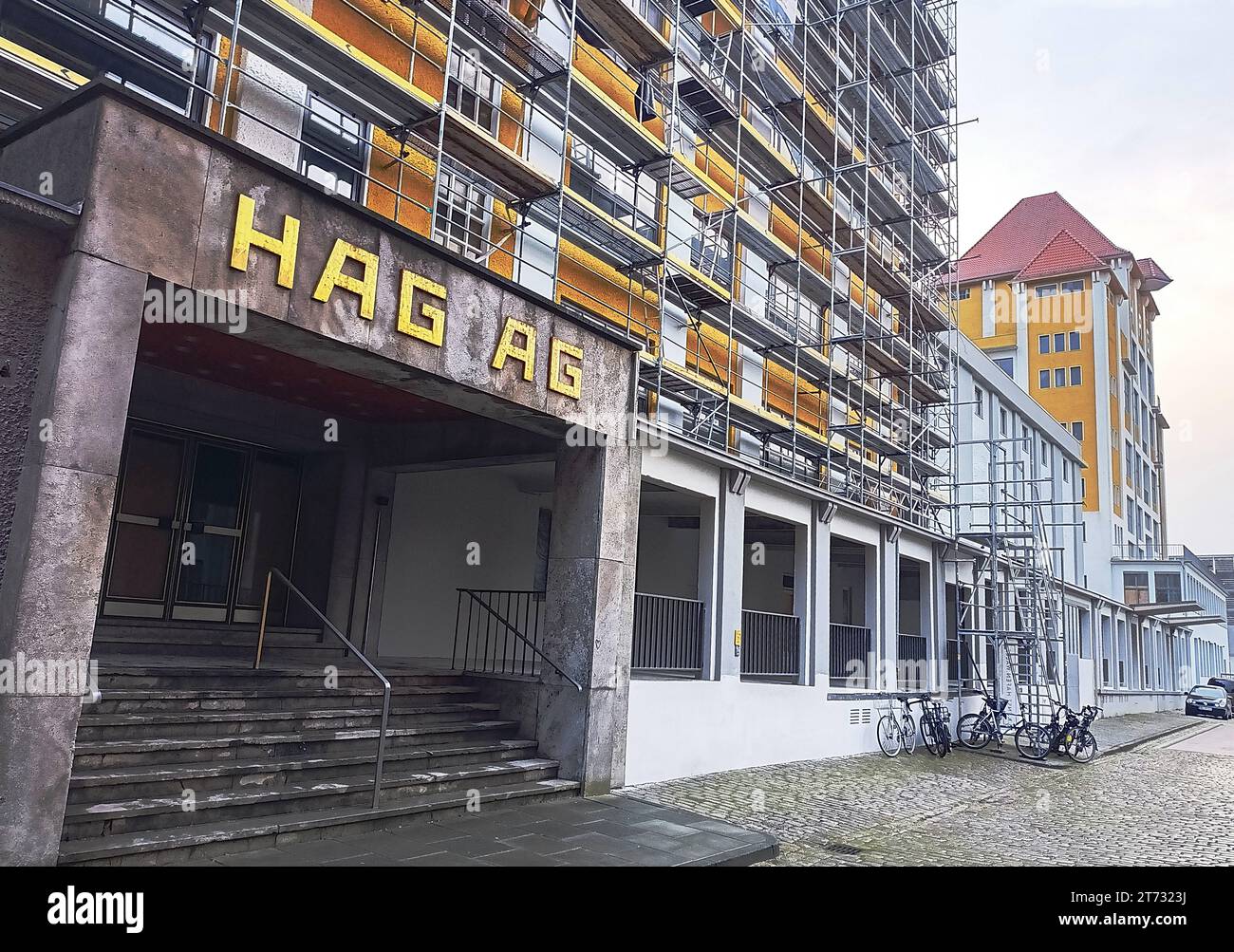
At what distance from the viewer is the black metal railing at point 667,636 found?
12047mm

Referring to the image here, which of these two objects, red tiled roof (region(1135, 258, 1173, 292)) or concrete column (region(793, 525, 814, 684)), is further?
red tiled roof (region(1135, 258, 1173, 292))

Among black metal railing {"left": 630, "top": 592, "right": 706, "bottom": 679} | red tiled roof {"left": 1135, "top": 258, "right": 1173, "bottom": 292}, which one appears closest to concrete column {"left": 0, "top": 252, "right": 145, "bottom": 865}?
black metal railing {"left": 630, "top": 592, "right": 706, "bottom": 679}

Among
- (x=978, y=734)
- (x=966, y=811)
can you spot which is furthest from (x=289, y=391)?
(x=978, y=734)

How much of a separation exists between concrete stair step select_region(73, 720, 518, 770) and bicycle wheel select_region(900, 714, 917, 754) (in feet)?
32.5

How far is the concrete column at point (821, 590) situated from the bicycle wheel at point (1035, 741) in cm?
448

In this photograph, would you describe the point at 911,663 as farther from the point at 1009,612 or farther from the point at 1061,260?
the point at 1061,260

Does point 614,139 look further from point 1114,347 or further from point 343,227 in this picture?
point 1114,347

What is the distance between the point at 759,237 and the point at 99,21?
11.7 meters

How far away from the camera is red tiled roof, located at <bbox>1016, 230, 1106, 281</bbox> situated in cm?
4962

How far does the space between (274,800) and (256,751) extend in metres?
0.67

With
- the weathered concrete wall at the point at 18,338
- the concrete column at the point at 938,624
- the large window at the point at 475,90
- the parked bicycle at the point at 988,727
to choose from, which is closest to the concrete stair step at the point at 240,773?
the weathered concrete wall at the point at 18,338

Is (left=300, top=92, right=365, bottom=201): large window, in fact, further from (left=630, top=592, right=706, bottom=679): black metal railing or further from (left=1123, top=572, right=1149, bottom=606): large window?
(left=1123, top=572, right=1149, bottom=606): large window

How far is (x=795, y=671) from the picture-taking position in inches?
605

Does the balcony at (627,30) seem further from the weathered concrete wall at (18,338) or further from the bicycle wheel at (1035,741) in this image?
the bicycle wheel at (1035,741)
